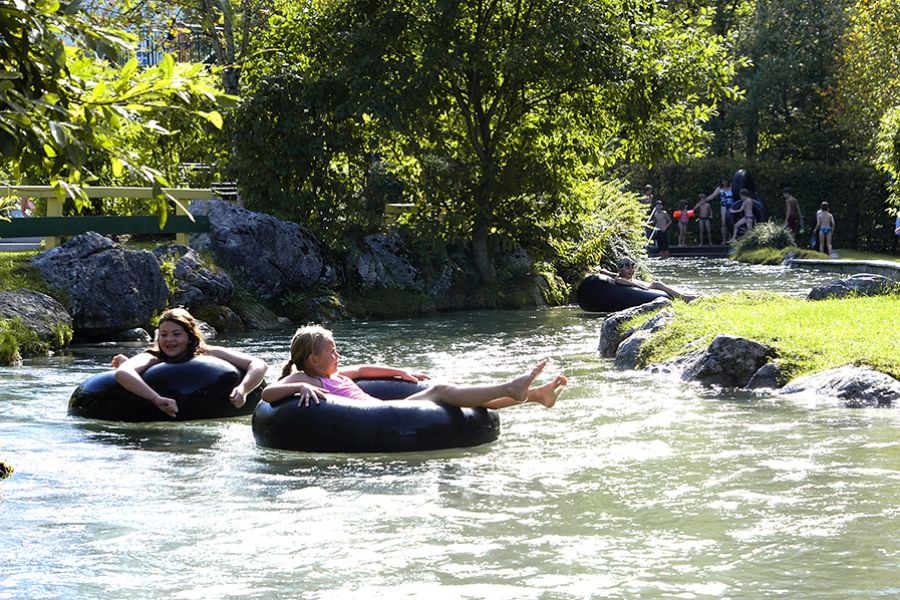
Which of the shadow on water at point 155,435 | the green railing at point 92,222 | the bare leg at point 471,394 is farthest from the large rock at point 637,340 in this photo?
the green railing at point 92,222

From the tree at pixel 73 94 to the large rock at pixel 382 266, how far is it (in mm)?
20092

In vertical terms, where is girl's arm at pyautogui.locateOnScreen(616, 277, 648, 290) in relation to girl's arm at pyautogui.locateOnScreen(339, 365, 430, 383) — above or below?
above

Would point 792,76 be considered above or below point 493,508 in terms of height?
above

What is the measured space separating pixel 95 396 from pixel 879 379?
23.6ft

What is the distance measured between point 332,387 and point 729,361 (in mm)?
4809

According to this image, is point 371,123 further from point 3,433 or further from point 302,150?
point 3,433

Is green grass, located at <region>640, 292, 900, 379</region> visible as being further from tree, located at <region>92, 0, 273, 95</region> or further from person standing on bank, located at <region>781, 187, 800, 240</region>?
person standing on bank, located at <region>781, 187, 800, 240</region>

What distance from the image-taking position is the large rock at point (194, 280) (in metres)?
22.2

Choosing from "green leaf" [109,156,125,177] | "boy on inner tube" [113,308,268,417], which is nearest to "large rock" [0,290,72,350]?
"boy on inner tube" [113,308,268,417]

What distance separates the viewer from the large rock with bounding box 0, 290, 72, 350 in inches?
740

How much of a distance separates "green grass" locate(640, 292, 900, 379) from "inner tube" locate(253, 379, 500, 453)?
14.5 feet

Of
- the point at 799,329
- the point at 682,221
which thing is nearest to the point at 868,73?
the point at 682,221

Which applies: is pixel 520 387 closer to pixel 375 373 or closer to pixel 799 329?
pixel 375 373

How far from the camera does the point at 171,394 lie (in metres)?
12.2
